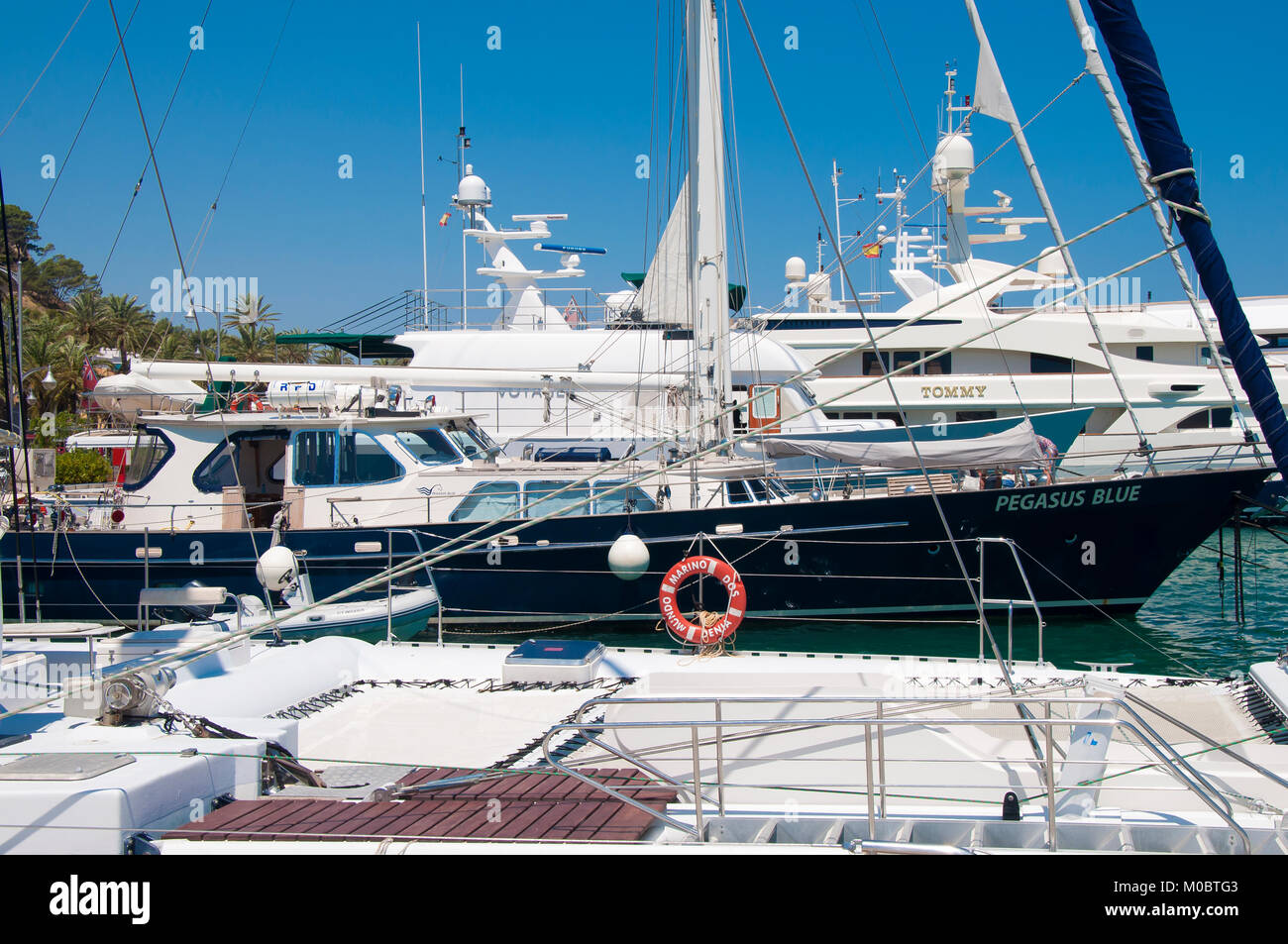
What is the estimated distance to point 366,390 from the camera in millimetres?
14984

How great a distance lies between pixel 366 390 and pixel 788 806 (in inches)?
468

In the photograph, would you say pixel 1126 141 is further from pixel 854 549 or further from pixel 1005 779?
pixel 854 549

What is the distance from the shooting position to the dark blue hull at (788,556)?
1302 centimetres

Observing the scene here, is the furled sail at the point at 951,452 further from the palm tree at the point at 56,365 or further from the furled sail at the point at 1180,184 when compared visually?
the palm tree at the point at 56,365

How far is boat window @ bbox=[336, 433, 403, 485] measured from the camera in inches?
546

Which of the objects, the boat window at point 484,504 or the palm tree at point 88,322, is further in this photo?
the palm tree at point 88,322

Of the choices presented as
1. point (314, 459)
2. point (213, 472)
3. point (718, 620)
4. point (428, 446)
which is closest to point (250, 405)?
point (213, 472)

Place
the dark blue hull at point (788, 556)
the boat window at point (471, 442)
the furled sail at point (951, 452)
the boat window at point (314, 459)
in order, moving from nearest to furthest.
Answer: the furled sail at point (951, 452) < the dark blue hull at point (788, 556) < the boat window at point (314, 459) < the boat window at point (471, 442)

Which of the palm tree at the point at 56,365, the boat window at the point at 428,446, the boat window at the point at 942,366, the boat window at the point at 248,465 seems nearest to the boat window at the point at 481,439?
the boat window at the point at 428,446

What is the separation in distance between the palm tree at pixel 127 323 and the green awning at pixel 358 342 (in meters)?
17.5

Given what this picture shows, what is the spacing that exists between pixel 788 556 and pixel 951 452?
8.27 ft

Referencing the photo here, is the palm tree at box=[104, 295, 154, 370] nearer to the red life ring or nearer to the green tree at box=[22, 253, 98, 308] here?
the green tree at box=[22, 253, 98, 308]

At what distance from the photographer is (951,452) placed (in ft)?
41.9
